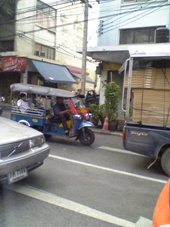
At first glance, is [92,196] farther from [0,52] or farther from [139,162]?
[0,52]

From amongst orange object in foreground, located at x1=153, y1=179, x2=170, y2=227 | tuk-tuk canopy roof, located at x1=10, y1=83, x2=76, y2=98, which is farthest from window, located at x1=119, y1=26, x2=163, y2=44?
orange object in foreground, located at x1=153, y1=179, x2=170, y2=227

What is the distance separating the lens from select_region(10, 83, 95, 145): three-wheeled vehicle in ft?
25.5

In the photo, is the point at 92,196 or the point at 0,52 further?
the point at 0,52

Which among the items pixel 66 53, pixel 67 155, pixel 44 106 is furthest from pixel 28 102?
pixel 66 53

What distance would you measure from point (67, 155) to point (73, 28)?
20.4 metres

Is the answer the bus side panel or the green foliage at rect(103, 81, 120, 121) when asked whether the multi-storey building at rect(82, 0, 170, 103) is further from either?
the bus side panel

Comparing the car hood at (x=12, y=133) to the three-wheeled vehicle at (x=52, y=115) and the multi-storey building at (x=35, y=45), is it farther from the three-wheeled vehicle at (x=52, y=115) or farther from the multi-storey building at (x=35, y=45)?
the multi-storey building at (x=35, y=45)

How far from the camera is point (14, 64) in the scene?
18.2 meters

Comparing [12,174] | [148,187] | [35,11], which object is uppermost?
[35,11]

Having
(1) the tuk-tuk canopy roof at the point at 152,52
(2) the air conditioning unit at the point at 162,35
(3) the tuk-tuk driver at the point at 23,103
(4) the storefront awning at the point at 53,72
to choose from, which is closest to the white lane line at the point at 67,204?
(1) the tuk-tuk canopy roof at the point at 152,52

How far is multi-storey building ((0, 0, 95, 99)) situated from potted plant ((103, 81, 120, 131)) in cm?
845

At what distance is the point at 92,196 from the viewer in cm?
402

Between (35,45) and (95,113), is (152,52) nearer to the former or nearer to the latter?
(95,113)

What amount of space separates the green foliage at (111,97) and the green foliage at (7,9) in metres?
10.8
